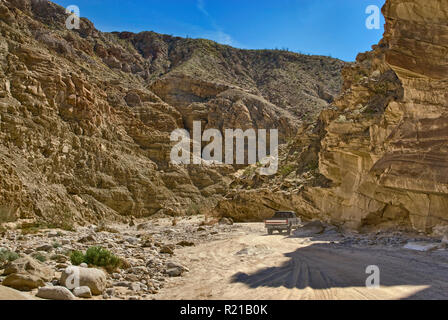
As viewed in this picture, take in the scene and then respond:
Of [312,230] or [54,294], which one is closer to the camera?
[54,294]

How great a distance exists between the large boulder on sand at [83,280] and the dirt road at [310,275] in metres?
1.11

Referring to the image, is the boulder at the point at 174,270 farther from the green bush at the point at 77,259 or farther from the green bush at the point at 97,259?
the green bush at the point at 77,259

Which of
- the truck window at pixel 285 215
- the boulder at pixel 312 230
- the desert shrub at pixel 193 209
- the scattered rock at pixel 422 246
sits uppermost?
the scattered rock at pixel 422 246

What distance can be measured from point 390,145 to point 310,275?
922 centimetres

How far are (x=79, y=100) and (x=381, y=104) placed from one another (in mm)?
32189

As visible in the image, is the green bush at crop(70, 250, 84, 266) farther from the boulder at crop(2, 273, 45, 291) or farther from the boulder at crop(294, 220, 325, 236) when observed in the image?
the boulder at crop(294, 220, 325, 236)

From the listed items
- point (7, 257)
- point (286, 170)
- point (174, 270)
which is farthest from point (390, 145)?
point (7, 257)

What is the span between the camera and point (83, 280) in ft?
19.0

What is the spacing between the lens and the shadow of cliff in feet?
20.2

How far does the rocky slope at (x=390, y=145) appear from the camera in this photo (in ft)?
39.7

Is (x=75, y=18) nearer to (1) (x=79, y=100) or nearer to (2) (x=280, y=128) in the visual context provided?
(1) (x=79, y=100)

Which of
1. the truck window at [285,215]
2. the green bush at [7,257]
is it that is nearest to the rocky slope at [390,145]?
the truck window at [285,215]

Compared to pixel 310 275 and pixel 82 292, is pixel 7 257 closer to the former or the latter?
pixel 82 292

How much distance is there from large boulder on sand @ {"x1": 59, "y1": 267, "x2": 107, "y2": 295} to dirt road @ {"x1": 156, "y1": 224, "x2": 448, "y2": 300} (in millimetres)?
1106
